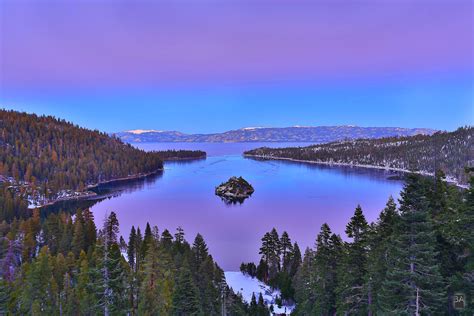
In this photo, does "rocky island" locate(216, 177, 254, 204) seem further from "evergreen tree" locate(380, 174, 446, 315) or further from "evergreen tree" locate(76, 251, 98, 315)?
"evergreen tree" locate(380, 174, 446, 315)

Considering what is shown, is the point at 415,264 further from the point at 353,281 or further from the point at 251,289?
the point at 251,289

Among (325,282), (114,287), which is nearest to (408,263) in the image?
(325,282)

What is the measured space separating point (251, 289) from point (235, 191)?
328 feet

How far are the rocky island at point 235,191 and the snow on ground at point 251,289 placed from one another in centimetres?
8724

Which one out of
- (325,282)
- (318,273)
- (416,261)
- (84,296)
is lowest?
(84,296)

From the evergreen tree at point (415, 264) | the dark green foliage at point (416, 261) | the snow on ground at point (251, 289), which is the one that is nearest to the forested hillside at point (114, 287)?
the snow on ground at point (251, 289)

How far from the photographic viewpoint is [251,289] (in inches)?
1966

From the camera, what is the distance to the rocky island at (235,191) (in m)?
146

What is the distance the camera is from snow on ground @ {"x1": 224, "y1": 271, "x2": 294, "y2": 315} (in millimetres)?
43728

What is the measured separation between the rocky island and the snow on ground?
8724cm

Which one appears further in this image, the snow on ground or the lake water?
the lake water

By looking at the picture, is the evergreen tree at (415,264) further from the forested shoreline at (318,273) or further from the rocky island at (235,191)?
the rocky island at (235,191)

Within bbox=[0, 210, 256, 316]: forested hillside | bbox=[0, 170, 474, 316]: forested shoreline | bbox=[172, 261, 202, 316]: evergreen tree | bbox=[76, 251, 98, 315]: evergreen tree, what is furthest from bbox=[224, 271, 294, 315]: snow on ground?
bbox=[76, 251, 98, 315]: evergreen tree

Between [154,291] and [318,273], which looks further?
[318,273]
